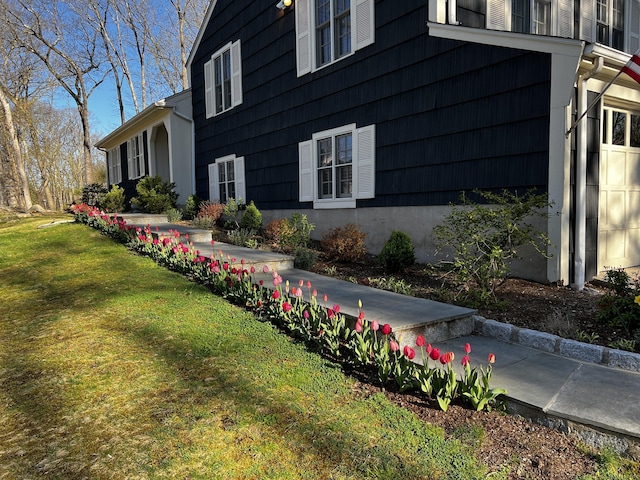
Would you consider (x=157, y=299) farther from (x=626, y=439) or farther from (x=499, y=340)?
(x=626, y=439)

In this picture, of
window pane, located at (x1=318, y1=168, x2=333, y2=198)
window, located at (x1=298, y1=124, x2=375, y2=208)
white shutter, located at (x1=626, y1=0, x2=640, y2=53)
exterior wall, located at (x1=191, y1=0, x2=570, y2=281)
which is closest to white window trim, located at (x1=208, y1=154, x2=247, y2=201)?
exterior wall, located at (x1=191, y1=0, x2=570, y2=281)

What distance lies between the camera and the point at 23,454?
79.4 inches

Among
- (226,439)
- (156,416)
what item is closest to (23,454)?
(156,416)

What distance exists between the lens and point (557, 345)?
3.33 meters

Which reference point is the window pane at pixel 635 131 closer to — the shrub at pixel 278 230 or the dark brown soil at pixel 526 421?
the dark brown soil at pixel 526 421

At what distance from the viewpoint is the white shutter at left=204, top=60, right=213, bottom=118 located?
12.6m

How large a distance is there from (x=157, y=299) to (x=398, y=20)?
18.8 feet

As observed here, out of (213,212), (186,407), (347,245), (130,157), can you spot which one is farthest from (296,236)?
(130,157)

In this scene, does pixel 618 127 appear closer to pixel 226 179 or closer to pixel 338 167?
pixel 338 167

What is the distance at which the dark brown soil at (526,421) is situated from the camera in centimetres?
199

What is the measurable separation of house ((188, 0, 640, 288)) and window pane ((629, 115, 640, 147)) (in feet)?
0.07

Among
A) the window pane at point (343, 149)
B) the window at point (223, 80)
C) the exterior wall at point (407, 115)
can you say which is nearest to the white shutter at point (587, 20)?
the exterior wall at point (407, 115)

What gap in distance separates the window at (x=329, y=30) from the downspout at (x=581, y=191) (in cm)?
368

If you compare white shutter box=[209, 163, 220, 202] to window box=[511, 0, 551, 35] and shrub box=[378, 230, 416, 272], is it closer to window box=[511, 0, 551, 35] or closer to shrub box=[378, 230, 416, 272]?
shrub box=[378, 230, 416, 272]
